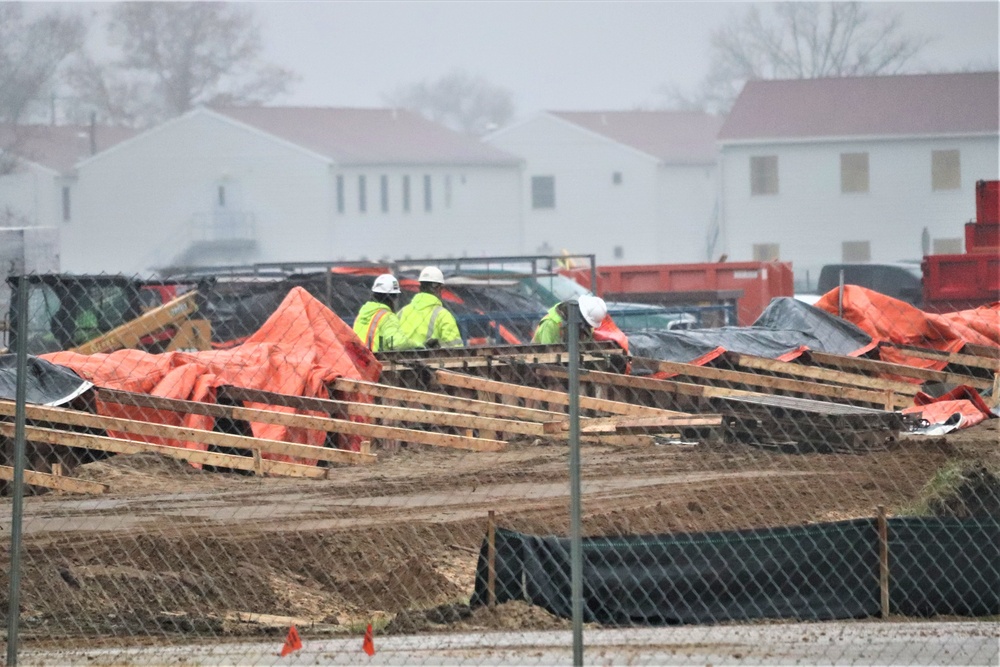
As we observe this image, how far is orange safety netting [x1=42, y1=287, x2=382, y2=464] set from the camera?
12.4 meters

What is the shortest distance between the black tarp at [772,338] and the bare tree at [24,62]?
54.5m

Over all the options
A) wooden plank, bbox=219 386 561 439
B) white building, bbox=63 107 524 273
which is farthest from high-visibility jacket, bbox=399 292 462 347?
white building, bbox=63 107 524 273

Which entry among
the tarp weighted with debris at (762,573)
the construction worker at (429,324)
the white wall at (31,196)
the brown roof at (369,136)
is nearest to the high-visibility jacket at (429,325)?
the construction worker at (429,324)

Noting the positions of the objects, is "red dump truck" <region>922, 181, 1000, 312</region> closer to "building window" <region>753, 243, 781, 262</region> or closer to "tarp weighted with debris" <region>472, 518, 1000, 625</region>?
"tarp weighted with debris" <region>472, 518, 1000, 625</region>

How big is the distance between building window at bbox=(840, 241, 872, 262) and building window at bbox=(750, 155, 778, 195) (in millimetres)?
3688

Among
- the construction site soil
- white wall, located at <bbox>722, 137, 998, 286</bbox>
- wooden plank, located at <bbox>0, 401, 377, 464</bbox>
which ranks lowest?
the construction site soil

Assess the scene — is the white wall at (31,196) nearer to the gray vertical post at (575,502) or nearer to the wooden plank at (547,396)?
the wooden plank at (547,396)

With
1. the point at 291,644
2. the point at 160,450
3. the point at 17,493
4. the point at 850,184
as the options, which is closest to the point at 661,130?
the point at 850,184

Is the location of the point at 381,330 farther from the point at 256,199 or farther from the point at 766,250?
the point at 256,199

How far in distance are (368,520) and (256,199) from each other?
5573 centimetres

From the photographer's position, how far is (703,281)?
26.9m

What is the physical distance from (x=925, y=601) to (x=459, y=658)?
2.57 m

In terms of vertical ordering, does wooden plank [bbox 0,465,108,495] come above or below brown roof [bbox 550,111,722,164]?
below

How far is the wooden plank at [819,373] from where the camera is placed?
14.4m
